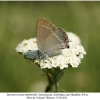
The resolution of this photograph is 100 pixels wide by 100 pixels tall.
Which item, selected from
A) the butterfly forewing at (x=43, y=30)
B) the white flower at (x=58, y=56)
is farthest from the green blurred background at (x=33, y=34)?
the butterfly forewing at (x=43, y=30)

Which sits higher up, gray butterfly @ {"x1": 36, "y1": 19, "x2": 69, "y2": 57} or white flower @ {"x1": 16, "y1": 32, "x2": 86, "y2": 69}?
gray butterfly @ {"x1": 36, "y1": 19, "x2": 69, "y2": 57}

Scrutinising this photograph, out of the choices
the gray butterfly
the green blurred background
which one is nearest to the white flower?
the gray butterfly

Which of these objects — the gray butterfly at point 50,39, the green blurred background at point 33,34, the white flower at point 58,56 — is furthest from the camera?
the green blurred background at point 33,34

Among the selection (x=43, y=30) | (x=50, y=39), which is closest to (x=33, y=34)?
(x=50, y=39)

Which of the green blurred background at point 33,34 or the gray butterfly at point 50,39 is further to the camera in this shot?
the green blurred background at point 33,34

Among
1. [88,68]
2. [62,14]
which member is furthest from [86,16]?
[88,68]

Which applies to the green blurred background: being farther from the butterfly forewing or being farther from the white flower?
the butterfly forewing

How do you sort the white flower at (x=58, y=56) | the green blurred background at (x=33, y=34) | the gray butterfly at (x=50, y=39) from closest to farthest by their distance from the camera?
1. the white flower at (x=58, y=56)
2. the gray butterfly at (x=50, y=39)
3. the green blurred background at (x=33, y=34)

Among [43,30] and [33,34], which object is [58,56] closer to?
[43,30]

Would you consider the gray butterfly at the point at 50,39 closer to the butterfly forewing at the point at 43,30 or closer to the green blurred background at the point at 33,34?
the butterfly forewing at the point at 43,30
